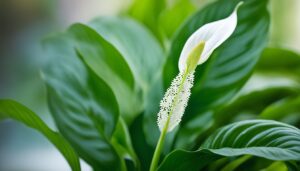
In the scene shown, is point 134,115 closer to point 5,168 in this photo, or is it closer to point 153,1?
point 153,1

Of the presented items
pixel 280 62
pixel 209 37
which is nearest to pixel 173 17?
pixel 280 62

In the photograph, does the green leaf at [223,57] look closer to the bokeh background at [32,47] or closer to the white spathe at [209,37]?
the white spathe at [209,37]

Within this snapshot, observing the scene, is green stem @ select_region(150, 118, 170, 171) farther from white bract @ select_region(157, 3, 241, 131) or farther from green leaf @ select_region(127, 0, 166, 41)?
green leaf @ select_region(127, 0, 166, 41)

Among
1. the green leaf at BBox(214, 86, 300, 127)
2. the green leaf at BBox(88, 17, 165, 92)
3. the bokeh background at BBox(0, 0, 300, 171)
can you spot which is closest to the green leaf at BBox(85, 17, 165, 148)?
the green leaf at BBox(88, 17, 165, 92)

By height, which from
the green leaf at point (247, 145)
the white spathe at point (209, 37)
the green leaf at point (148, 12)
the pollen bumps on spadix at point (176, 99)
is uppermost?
the green leaf at point (148, 12)

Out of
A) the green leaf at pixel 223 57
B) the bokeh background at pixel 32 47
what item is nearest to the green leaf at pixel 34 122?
the green leaf at pixel 223 57

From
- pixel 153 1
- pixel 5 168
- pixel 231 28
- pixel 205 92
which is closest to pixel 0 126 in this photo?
pixel 5 168
